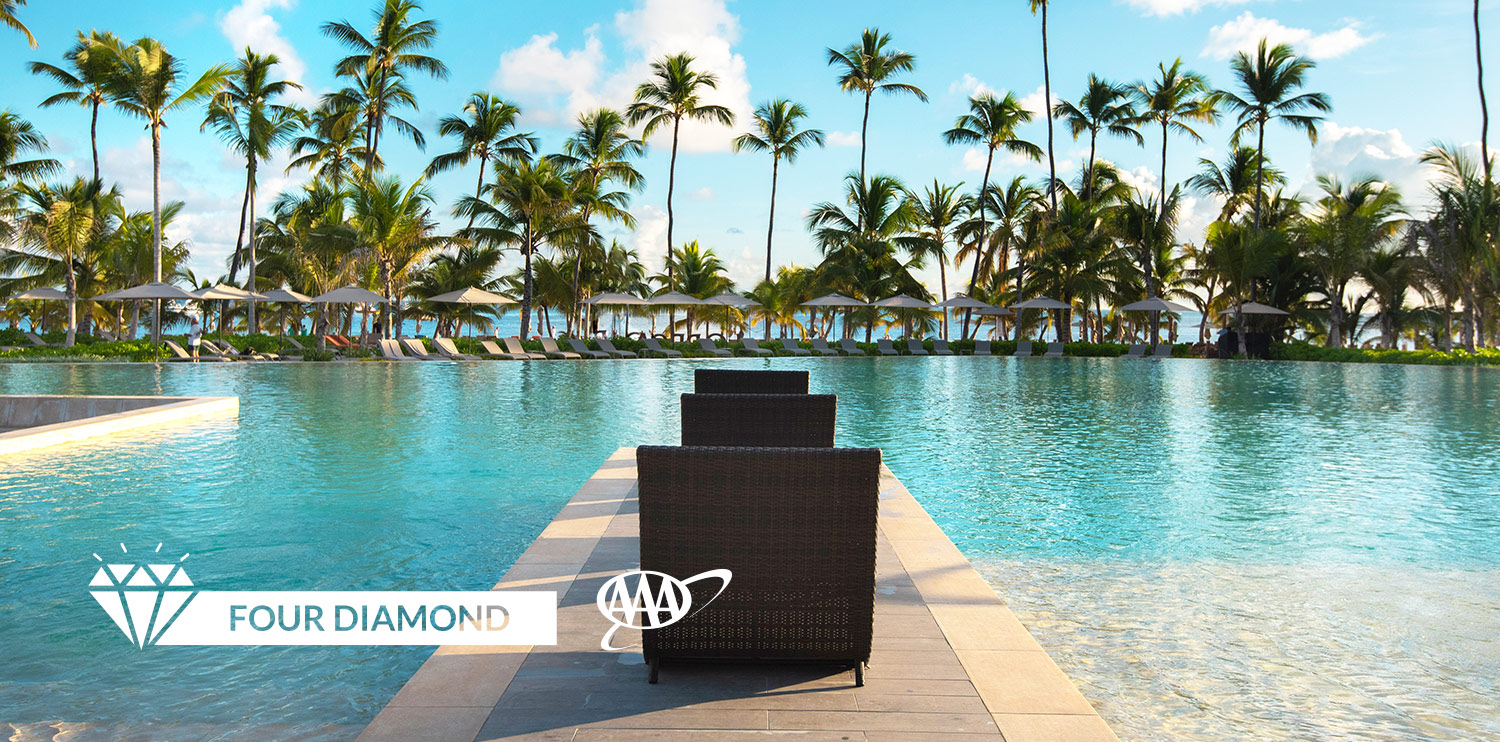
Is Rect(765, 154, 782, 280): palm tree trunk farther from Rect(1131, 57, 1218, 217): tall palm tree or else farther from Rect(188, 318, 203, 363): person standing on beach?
Rect(188, 318, 203, 363): person standing on beach

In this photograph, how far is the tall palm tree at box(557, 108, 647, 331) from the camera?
32688 mm

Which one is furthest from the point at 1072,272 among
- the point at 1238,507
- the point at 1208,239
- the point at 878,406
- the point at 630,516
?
the point at 630,516

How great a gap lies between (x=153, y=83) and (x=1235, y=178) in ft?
118

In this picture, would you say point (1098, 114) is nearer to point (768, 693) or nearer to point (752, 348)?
point (752, 348)

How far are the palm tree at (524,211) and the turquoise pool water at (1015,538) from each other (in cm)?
1782

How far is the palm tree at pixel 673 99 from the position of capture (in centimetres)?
3416

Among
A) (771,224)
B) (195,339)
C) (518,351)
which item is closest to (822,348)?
(771,224)

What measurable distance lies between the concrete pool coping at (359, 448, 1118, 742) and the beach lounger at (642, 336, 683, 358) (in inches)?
1007

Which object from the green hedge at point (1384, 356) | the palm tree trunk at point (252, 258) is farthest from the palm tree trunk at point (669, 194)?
the green hedge at point (1384, 356)

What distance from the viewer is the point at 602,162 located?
112 ft

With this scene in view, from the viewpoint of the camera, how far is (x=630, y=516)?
16.1 ft

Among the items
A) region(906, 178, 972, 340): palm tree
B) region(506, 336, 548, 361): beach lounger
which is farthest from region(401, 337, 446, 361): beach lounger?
region(906, 178, 972, 340): palm tree

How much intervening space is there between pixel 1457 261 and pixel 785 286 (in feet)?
70.3

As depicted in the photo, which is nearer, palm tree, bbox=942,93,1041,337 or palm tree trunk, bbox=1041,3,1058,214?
palm tree trunk, bbox=1041,3,1058,214
